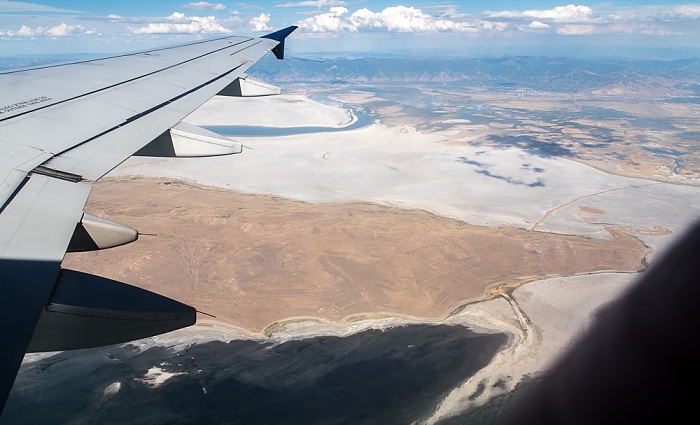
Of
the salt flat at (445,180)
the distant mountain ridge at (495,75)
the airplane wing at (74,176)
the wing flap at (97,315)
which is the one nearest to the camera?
the airplane wing at (74,176)

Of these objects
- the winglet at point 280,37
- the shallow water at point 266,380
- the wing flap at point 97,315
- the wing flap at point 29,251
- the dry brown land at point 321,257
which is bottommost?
the shallow water at point 266,380

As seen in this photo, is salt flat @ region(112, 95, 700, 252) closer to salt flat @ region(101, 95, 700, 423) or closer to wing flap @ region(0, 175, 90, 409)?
salt flat @ region(101, 95, 700, 423)

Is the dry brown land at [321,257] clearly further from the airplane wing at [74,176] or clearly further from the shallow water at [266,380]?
the airplane wing at [74,176]

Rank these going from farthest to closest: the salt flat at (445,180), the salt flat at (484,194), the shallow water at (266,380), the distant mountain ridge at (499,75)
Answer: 1. the distant mountain ridge at (499,75)
2. the salt flat at (445,180)
3. the salt flat at (484,194)
4. the shallow water at (266,380)

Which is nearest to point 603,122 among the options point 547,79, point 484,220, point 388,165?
point 388,165

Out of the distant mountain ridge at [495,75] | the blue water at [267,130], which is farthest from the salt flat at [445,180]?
the distant mountain ridge at [495,75]

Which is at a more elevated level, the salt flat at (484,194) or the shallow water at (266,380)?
the salt flat at (484,194)
